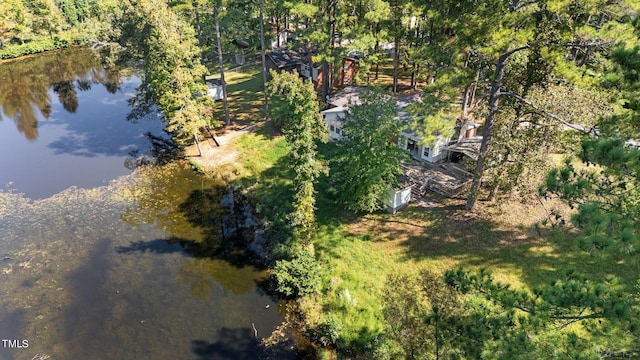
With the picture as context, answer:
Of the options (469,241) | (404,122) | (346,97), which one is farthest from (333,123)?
(469,241)

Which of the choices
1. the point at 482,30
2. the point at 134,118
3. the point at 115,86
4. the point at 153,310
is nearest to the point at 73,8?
the point at 115,86

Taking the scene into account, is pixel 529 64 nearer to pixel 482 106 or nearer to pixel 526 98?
pixel 526 98

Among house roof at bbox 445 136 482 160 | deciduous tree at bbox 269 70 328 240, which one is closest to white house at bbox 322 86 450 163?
house roof at bbox 445 136 482 160

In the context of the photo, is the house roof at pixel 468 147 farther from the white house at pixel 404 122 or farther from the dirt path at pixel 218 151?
the dirt path at pixel 218 151

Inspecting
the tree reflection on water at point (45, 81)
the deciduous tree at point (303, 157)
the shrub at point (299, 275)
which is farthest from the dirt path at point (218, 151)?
the tree reflection on water at point (45, 81)

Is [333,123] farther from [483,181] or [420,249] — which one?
[420,249]

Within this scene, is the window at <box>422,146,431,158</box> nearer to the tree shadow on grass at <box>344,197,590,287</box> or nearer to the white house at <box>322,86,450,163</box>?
the white house at <box>322,86,450,163</box>
